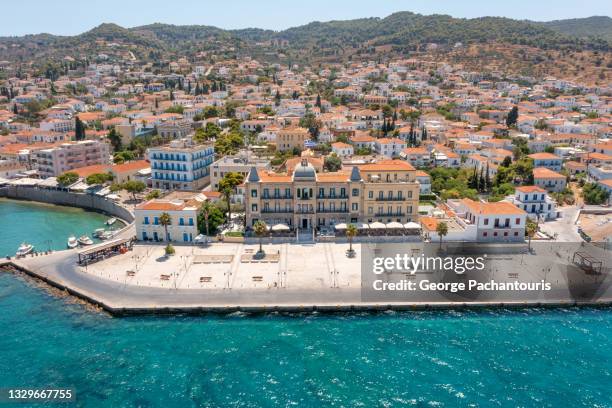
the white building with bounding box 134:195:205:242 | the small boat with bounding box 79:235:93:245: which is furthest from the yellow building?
the small boat with bounding box 79:235:93:245

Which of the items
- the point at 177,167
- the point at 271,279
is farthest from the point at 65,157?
the point at 271,279

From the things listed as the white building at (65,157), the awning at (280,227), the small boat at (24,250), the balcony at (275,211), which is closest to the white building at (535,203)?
the balcony at (275,211)

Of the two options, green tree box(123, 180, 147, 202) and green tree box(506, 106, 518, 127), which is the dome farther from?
green tree box(506, 106, 518, 127)

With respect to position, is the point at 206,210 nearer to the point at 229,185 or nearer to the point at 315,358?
the point at 229,185

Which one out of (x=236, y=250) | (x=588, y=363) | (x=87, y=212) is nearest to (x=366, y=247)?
(x=236, y=250)

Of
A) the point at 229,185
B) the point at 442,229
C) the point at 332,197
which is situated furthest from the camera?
the point at 229,185

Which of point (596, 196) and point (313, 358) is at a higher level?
point (596, 196)

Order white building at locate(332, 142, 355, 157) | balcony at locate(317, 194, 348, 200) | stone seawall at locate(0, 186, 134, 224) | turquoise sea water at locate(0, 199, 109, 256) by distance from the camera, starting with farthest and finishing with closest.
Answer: white building at locate(332, 142, 355, 157) → stone seawall at locate(0, 186, 134, 224) → turquoise sea water at locate(0, 199, 109, 256) → balcony at locate(317, 194, 348, 200)
